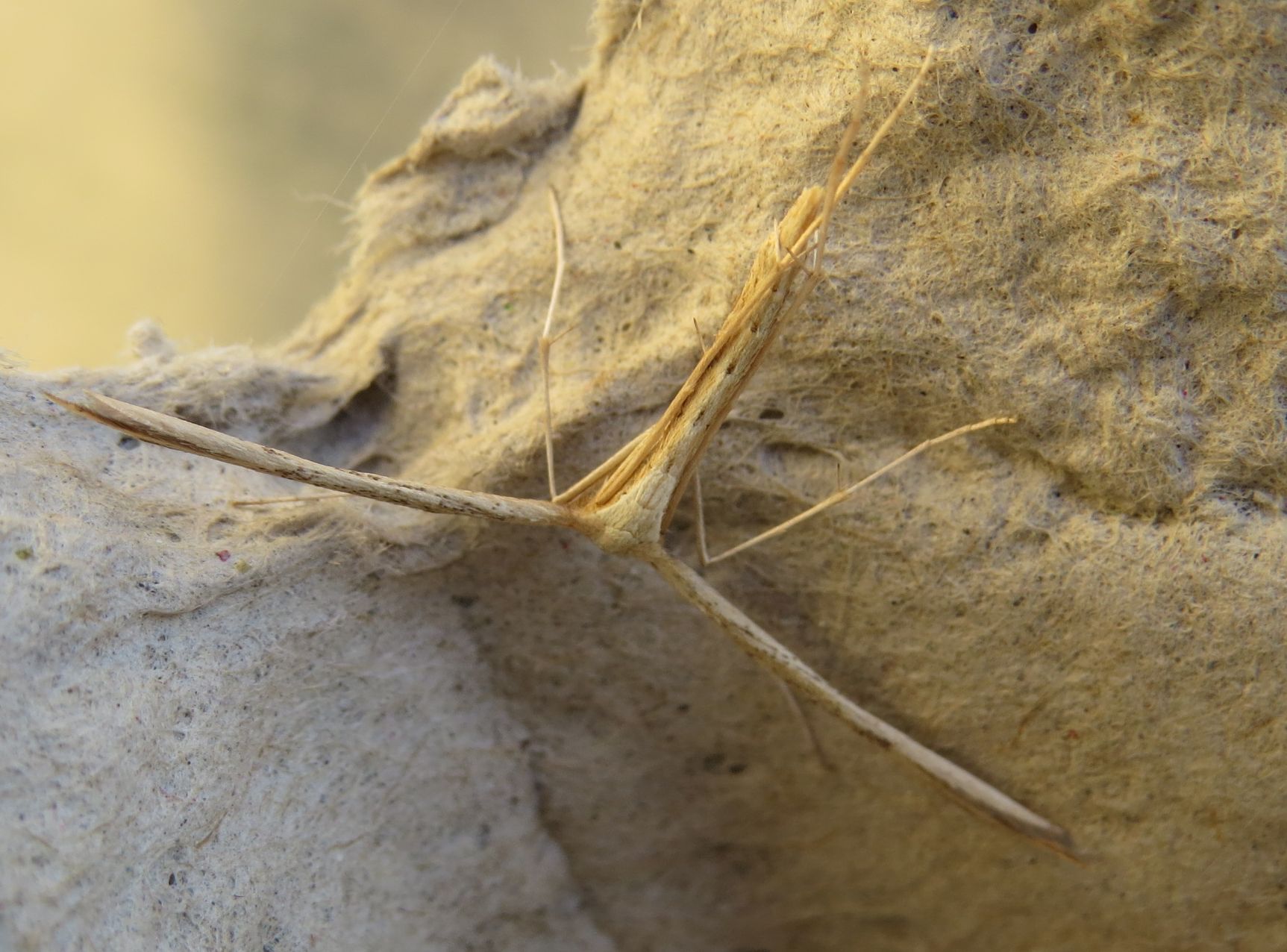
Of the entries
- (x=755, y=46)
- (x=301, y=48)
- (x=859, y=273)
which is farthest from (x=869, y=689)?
(x=301, y=48)

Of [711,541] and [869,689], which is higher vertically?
[711,541]

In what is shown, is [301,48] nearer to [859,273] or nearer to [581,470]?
[581,470]

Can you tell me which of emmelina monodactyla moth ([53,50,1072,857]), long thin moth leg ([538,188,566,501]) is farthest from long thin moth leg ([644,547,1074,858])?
long thin moth leg ([538,188,566,501])

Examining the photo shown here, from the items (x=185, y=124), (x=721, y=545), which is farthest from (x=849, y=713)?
(x=185, y=124)

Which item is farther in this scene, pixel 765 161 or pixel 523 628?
pixel 523 628

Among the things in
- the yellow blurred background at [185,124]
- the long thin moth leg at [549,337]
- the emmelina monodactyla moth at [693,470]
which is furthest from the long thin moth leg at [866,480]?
the yellow blurred background at [185,124]

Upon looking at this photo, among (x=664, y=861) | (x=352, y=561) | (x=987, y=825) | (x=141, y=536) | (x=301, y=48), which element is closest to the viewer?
(x=141, y=536)

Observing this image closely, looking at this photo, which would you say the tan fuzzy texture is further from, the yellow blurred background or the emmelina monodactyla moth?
the yellow blurred background
